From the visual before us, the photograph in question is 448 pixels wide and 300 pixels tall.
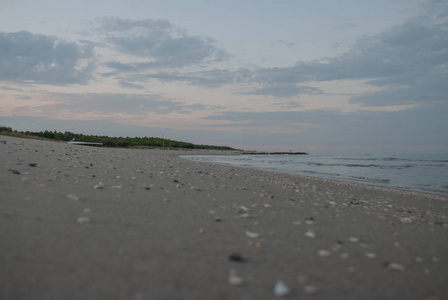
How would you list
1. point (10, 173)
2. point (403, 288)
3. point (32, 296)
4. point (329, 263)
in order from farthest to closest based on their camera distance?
point (10, 173), point (329, 263), point (403, 288), point (32, 296)

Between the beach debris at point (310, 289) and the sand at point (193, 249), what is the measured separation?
0.02 metres

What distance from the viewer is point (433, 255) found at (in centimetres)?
405

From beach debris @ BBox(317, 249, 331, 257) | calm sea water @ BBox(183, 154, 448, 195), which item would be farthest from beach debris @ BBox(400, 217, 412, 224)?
calm sea water @ BBox(183, 154, 448, 195)

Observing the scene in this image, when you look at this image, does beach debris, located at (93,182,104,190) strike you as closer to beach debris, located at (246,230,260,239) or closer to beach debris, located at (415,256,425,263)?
beach debris, located at (246,230,260,239)

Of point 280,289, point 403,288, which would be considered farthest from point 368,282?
point 280,289

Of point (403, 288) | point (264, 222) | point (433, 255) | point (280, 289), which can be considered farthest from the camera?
point (264, 222)

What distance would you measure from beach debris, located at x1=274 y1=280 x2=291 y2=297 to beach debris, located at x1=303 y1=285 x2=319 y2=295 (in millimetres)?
170

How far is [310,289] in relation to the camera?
2.74 metres

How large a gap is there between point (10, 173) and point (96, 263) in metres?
4.81

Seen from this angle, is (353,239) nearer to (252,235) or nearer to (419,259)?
(419,259)

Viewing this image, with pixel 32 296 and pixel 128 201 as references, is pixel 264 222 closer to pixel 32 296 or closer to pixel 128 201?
pixel 128 201

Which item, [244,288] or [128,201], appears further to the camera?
[128,201]

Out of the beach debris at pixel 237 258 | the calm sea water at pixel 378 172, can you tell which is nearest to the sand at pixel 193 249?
the beach debris at pixel 237 258

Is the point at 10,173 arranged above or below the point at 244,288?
above
